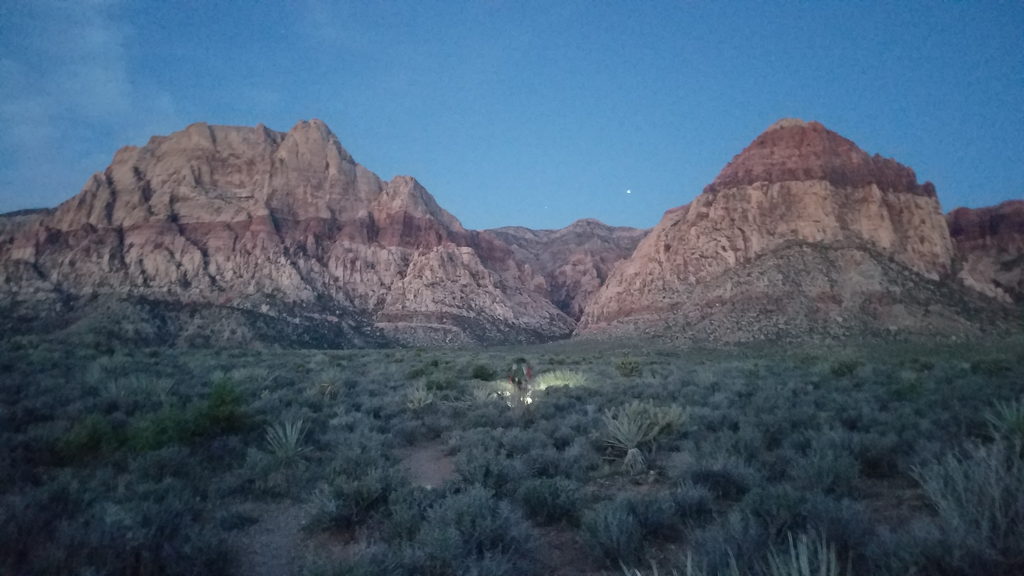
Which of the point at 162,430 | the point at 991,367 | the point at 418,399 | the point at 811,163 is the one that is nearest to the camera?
the point at 162,430

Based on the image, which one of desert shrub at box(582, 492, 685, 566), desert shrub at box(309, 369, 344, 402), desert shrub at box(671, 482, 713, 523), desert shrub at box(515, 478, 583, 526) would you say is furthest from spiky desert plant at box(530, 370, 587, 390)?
desert shrub at box(582, 492, 685, 566)

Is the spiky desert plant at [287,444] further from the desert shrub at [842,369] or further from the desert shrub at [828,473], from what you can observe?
the desert shrub at [842,369]

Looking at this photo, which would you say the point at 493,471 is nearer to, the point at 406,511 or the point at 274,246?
the point at 406,511

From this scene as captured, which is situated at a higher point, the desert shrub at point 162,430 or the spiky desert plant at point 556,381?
the desert shrub at point 162,430

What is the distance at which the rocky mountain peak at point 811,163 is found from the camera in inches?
2066

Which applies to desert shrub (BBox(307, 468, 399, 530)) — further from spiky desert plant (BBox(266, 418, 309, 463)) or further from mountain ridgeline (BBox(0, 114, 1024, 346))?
mountain ridgeline (BBox(0, 114, 1024, 346))

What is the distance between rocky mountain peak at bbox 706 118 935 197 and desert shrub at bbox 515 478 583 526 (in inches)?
2188

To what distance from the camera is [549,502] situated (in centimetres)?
572

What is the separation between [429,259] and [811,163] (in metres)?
45.1

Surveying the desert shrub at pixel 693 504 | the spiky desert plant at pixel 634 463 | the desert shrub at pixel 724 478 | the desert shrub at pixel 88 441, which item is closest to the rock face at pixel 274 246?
the desert shrub at pixel 88 441

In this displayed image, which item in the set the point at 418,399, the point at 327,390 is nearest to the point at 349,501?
the point at 418,399

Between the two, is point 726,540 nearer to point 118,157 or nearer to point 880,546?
point 880,546

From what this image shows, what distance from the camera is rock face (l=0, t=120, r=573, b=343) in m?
58.9

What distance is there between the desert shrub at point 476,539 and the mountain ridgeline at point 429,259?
3944 cm
